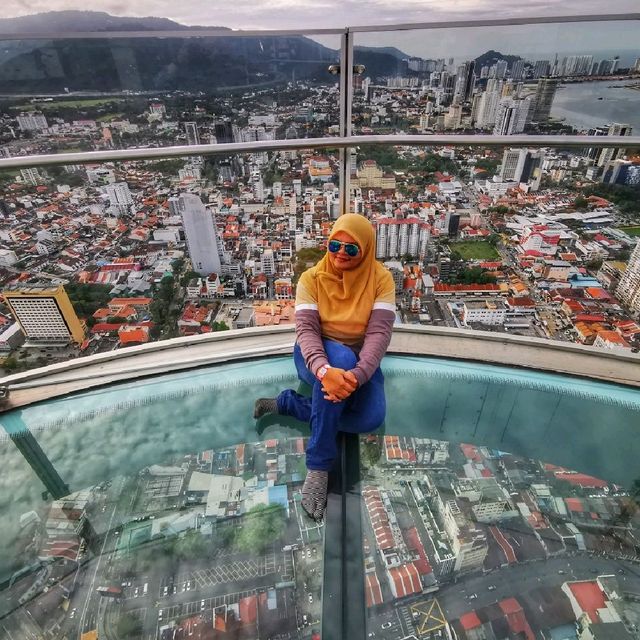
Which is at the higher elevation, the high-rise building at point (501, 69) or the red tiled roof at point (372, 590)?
A: the high-rise building at point (501, 69)

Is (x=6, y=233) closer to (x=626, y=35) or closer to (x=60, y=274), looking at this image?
(x=60, y=274)

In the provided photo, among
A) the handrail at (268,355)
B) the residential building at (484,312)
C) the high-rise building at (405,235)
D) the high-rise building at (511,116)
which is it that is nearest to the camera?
the high-rise building at (511,116)

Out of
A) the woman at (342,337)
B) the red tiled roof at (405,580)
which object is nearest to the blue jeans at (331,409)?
the woman at (342,337)

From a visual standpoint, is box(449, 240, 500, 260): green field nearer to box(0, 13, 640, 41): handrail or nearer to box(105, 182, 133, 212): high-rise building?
box(0, 13, 640, 41): handrail

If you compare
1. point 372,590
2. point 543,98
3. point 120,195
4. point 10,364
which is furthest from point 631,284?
point 10,364

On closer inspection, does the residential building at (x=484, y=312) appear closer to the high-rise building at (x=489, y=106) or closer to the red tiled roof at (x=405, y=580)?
the high-rise building at (x=489, y=106)

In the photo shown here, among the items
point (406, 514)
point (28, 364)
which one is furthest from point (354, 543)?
point (28, 364)

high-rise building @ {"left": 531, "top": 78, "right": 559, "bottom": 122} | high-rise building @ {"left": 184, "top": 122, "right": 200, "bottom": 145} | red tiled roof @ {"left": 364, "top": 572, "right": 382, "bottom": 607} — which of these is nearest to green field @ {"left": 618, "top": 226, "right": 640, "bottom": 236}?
high-rise building @ {"left": 531, "top": 78, "right": 559, "bottom": 122}

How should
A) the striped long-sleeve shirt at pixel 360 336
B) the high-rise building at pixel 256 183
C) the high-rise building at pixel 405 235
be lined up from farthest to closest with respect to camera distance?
the high-rise building at pixel 405 235 → the high-rise building at pixel 256 183 → the striped long-sleeve shirt at pixel 360 336
